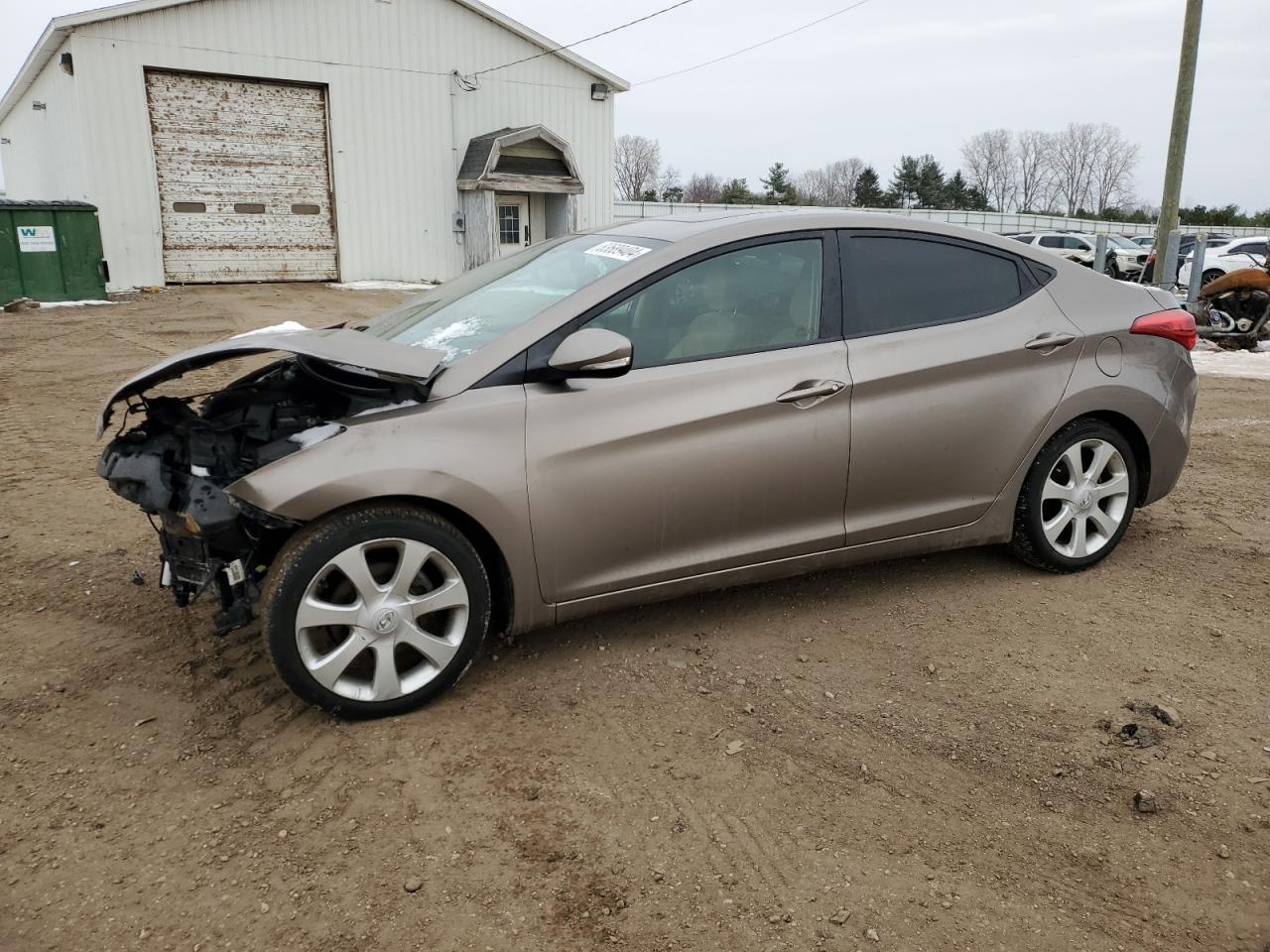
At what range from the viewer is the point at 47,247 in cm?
1511

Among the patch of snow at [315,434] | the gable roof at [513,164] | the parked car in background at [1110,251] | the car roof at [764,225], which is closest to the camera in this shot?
the patch of snow at [315,434]

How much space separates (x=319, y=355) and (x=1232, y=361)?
41.7 feet

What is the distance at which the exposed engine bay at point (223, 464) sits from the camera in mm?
3086

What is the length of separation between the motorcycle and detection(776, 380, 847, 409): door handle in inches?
480

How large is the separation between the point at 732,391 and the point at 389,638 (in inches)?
58.0

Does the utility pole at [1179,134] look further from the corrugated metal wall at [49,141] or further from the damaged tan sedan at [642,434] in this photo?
the corrugated metal wall at [49,141]

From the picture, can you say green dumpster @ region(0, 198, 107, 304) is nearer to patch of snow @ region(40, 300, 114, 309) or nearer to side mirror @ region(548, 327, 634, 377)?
patch of snow @ region(40, 300, 114, 309)

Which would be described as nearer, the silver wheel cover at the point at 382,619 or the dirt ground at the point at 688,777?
the dirt ground at the point at 688,777

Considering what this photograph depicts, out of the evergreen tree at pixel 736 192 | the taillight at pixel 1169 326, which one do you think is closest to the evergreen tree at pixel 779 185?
the evergreen tree at pixel 736 192

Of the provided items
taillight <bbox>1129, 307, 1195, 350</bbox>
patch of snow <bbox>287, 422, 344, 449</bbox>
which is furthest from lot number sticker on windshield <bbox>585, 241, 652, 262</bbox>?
taillight <bbox>1129, 307, 1195, 350</bbox>

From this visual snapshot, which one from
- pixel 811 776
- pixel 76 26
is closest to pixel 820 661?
pixel 811 776

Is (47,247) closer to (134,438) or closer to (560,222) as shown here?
(560,222)

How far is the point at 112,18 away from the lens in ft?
53.3

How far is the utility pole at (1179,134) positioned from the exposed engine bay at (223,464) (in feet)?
49.0
